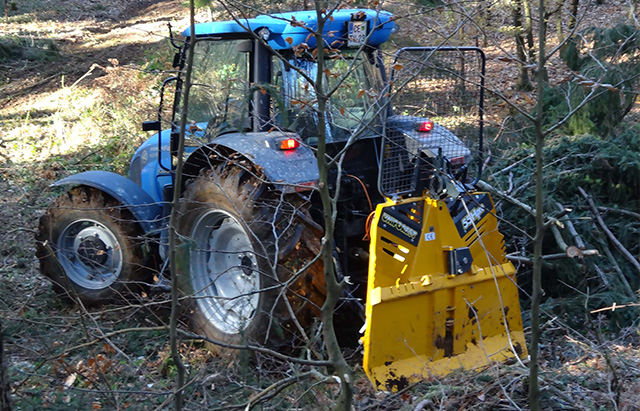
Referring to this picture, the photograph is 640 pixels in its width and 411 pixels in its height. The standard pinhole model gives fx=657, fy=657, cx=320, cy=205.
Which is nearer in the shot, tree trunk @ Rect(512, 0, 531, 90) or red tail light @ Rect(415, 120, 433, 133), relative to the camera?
red tail light @ Rect(415, 120, 433, 133)

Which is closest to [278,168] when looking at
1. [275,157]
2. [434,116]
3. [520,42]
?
[275,157]

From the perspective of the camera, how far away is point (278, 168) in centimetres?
442

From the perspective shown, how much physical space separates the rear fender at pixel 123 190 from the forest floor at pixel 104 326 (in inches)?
28.1

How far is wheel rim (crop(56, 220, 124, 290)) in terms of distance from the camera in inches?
229

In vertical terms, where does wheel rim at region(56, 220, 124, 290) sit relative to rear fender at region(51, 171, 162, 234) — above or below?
below

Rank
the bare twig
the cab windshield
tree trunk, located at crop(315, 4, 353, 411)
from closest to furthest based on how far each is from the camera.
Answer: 1. tree trunk, located at crop(315, 4, 353, 411)
2. the cab windshield
3. the bare twig

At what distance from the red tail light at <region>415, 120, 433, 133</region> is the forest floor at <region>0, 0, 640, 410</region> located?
1.06 metres

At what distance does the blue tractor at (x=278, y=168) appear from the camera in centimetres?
445

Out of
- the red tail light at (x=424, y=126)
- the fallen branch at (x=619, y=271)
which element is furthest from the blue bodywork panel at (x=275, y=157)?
the fallen branch at (x=619, y=271)

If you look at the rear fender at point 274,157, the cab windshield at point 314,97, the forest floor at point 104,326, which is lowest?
the forest floor at point 104,326

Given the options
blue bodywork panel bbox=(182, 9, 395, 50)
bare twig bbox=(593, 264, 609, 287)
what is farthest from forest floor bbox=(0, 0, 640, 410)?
blue bodywork panel bbox=(182, 9, 395, 50)

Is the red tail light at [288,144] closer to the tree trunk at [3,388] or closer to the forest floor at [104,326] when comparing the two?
the forest floor at [104,326]

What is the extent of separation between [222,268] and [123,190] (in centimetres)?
127

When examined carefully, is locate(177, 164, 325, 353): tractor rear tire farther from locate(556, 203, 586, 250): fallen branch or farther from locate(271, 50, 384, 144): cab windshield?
locate(556, 203, 586, 250): fallen branch
